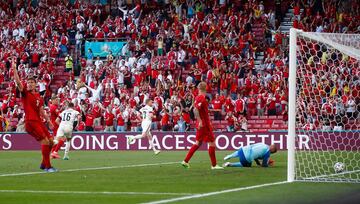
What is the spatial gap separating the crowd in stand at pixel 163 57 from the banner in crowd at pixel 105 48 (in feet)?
1.00

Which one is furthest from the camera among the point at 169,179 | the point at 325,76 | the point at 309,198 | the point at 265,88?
the point at 265,88

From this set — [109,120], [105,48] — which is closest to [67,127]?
[109,120]

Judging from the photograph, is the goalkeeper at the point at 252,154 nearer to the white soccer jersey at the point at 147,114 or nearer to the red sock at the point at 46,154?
the red sock at the point at 46,154

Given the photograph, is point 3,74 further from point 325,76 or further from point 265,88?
point 325,76

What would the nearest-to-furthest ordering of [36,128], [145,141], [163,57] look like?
1. [36,128]
2. [145,141]
3. [163,57]

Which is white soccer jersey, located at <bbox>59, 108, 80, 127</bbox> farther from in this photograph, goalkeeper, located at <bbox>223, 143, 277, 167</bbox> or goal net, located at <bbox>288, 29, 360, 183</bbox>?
goalkeeper, located at <bbox>223, 143, 277, 167</bbox>

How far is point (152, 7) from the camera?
4794 cm

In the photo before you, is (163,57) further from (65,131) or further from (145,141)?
(65,131)

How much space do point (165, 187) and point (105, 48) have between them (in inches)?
1236

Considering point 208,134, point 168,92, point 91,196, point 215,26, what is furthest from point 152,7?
point 91,196

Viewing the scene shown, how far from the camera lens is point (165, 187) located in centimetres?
1524

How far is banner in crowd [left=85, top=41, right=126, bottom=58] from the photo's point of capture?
150ft

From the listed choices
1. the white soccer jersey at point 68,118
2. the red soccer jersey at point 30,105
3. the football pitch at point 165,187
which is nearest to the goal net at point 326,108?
the football pitch at point 165,187

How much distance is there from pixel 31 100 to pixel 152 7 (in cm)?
2931
